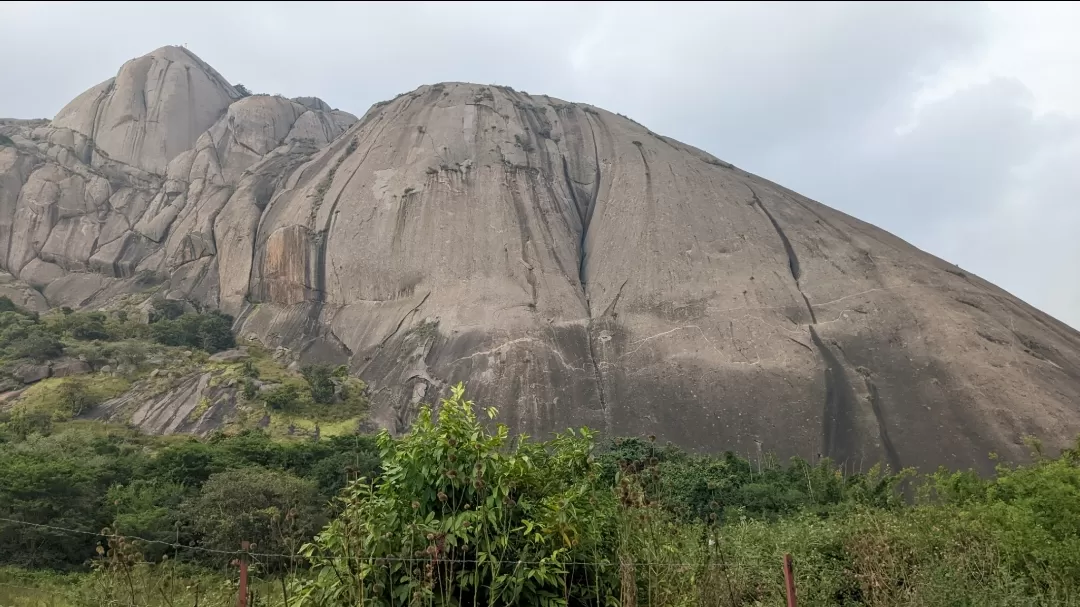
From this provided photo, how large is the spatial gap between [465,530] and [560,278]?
95.3 feet

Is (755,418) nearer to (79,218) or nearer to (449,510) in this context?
(449,510)

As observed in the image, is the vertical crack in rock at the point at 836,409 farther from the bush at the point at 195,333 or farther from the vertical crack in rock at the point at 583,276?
the bush at the point at 195,333

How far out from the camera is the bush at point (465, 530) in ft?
17.9

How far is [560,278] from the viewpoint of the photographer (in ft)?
113

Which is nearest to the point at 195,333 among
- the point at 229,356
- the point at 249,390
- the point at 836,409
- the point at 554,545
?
the point at 229,356

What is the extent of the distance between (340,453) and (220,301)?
2197cm

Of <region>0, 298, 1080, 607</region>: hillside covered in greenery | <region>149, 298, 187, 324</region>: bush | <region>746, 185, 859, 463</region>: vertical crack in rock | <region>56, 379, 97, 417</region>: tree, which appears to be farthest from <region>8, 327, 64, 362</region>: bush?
<region>746, 185, 859, 463</region>: vertical crack in rock

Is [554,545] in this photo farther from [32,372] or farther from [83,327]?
[83,327]

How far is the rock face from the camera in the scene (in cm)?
2658

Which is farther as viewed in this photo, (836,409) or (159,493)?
(836,409)

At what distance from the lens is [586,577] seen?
5.93 m

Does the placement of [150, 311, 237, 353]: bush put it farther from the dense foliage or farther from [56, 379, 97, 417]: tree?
the dense foliage

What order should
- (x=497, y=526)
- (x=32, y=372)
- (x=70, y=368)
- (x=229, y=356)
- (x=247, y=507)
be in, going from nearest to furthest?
1. (x=497, y=526)
2. (x=247, y=507)
3. (x=32, y=372)
4. (x=70, y=368)
5. (x=229, y=356)

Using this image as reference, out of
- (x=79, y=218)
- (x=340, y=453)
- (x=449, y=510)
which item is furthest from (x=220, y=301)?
(x=449, y=510)
